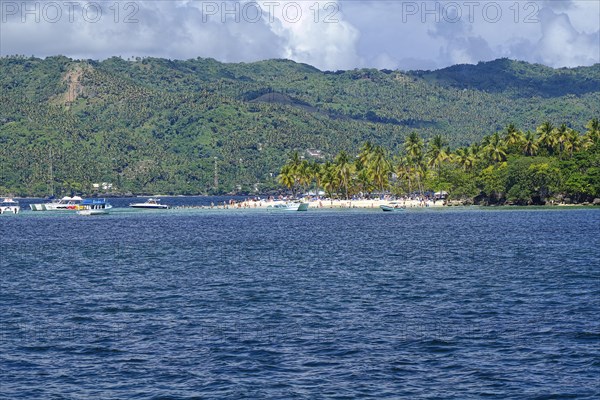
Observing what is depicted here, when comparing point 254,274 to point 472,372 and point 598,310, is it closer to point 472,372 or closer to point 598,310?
point 598,310

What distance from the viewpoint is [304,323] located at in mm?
52656

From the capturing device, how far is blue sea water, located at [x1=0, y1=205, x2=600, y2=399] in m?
38.3

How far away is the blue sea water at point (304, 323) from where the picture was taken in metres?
38.3

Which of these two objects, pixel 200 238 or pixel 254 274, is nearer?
pixel 254 274

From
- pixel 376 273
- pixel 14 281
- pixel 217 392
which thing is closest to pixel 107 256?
pixel 14 281

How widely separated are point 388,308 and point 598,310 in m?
13.2

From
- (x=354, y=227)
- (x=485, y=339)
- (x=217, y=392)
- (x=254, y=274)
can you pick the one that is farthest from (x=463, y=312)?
(x=354, y=227)

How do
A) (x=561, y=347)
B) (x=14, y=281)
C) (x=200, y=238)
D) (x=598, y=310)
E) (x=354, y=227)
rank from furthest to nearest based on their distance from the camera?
(x=354, y=227), (x=200, y=238), (x=14, y=281), (x=598, y=310), (x=561, y=347)

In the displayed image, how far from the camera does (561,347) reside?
4428 centimetres

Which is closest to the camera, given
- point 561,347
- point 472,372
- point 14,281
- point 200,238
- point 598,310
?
point 472,372

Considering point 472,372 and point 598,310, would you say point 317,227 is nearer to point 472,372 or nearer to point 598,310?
point 598,310

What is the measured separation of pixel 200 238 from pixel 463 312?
85546 mm

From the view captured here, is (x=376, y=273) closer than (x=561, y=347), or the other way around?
(x=561, y=347)

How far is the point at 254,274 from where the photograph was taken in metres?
82.2
